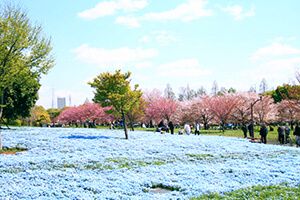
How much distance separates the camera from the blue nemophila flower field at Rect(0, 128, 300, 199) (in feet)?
44.0

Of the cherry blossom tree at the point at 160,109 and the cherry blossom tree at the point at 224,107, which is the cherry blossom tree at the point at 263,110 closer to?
the cherry blossom tree at the point at 224,107

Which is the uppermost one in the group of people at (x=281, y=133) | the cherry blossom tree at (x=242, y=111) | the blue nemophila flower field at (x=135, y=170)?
the cherry blossom tree at (x=242, y=111)

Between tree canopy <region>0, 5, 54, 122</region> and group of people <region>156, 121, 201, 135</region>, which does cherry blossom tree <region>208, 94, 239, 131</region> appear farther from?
tree canopy <region>0, 5, 54, 122</region>

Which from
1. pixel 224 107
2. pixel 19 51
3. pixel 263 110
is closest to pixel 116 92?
pixel 19 51

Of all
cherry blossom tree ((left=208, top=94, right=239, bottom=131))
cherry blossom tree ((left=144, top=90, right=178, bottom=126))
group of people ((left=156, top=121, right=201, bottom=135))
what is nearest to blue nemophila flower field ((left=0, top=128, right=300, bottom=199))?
group of people ((left=156, top=121, right=201, bottom=135))

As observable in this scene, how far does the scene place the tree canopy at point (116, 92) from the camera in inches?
1345

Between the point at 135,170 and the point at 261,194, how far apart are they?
7.01 m

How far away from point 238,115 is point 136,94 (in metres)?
48.9

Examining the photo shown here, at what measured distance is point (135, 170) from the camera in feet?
58.9

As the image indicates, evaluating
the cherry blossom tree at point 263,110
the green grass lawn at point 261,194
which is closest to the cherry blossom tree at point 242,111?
the cherry blossom tree at point 263,110

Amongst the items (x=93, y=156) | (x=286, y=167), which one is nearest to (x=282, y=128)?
(x=286, y=167)

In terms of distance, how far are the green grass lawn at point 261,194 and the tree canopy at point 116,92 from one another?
21.2 m

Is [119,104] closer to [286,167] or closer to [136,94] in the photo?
[136,94]

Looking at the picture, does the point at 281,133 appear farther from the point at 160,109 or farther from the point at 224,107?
the point at 160,109
